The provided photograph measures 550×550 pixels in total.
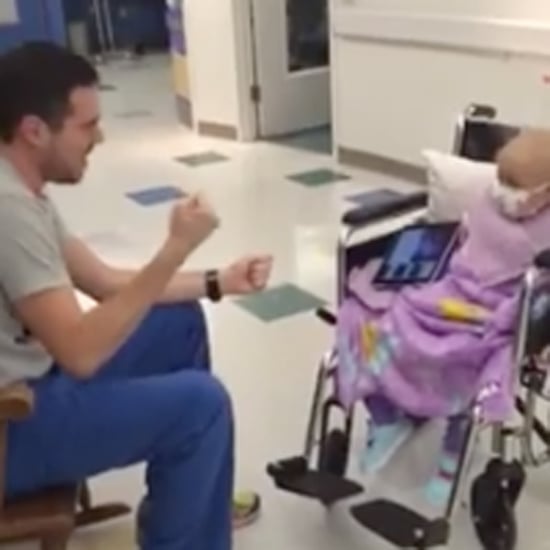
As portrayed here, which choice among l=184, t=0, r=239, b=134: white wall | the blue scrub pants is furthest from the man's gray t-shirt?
l=184, t=0, r=239, b=134: white wall

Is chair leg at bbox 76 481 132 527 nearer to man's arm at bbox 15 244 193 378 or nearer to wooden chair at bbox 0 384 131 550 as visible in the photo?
wooden chair at bbox 0 384 131 550

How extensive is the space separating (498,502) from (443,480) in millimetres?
116

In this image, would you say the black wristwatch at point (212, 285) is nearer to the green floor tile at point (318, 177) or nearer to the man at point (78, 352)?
the man at point (78, 352)

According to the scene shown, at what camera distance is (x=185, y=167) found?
5.11 metres

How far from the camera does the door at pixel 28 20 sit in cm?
709

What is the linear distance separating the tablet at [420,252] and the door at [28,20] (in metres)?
5.34

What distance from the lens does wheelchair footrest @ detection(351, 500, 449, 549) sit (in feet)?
6.11

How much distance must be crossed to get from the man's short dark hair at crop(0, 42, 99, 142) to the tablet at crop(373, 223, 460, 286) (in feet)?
2.66

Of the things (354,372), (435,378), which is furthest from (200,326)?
(435,378)

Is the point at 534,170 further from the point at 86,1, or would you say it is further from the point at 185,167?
the point at 86,1

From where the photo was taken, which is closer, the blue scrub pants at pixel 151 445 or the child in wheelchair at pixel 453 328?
the blue scrub pants at pixel 151 445

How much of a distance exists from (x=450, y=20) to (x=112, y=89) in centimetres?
367

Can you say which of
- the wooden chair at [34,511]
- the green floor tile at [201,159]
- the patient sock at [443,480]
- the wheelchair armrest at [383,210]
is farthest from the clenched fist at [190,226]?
the green floor tile at [201,159]

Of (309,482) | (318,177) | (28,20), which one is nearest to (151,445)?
(309,482)
